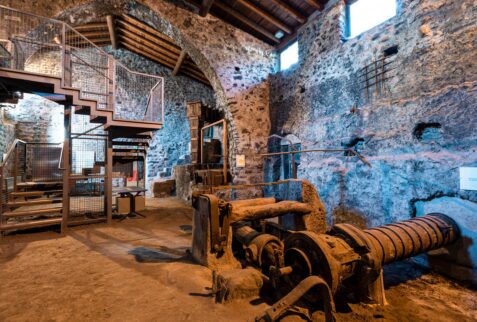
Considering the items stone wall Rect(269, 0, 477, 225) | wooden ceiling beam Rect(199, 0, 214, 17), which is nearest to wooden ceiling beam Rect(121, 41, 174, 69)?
wooden ceiling beam Rect(199, 0, 214, 17)

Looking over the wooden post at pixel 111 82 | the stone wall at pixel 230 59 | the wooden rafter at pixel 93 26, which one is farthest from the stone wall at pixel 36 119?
the wooden post at pixel 111 82

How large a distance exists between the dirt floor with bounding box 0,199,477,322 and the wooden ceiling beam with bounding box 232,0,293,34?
693cm

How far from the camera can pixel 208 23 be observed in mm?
7875

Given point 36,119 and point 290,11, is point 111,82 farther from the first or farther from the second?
point 36,119

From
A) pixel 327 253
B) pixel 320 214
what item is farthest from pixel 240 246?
pixel 327 253

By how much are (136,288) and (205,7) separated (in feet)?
25.2

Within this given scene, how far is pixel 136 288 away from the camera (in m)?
2.89

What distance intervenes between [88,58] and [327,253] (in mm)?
14465

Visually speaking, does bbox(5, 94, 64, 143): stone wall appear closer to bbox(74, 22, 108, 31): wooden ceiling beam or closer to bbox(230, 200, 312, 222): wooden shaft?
bbox(74, 22, 108, 31): wooden ceiling beam

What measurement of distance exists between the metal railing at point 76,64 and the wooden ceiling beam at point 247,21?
10.4ft

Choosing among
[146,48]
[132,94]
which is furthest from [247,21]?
[132,94]

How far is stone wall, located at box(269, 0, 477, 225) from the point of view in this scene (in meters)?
3.95

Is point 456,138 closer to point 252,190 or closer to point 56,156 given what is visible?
point 252,190

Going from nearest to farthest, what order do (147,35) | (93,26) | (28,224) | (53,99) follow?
(28,224)
(53,99)
(93,26)
(147,35)
